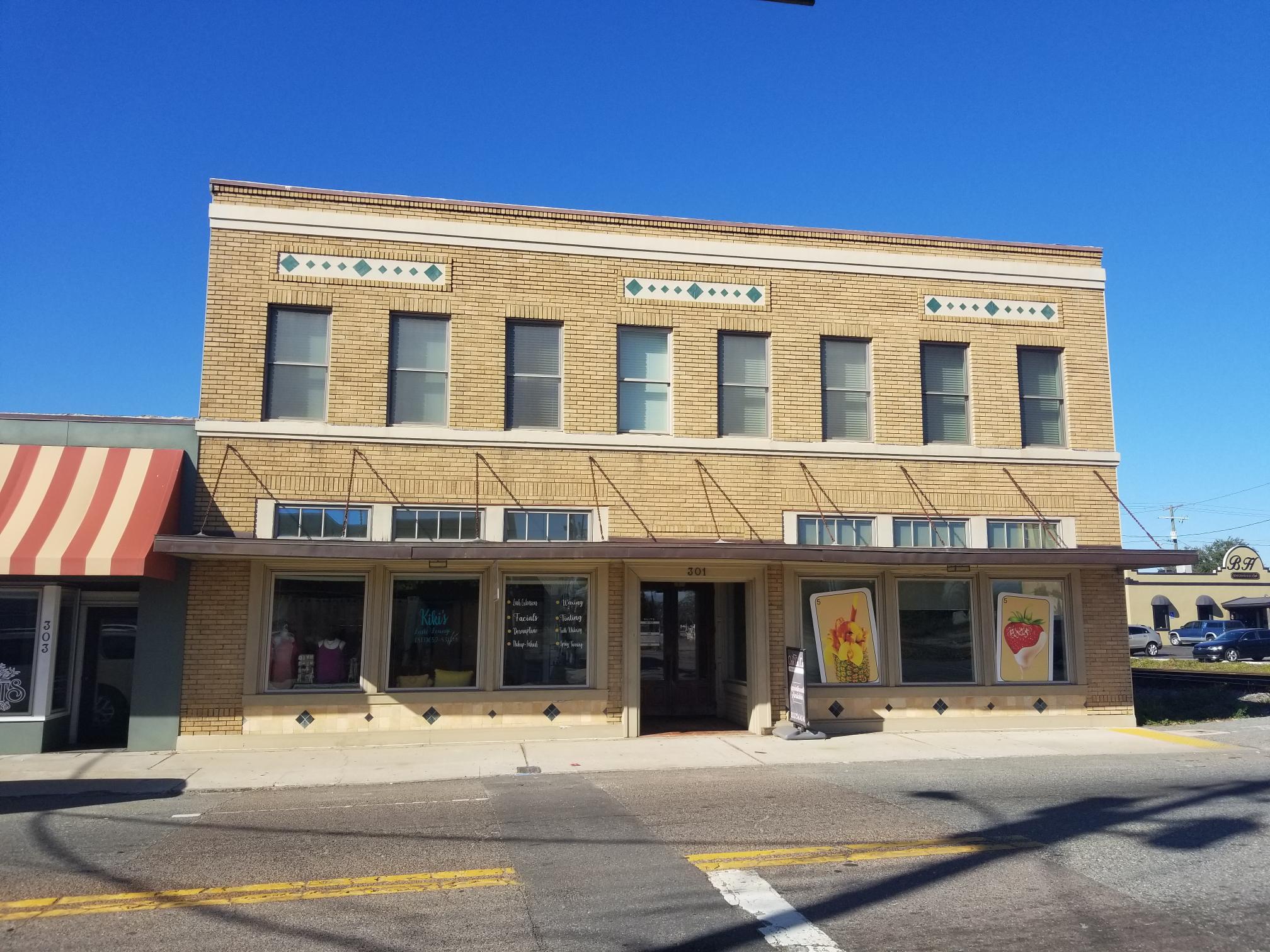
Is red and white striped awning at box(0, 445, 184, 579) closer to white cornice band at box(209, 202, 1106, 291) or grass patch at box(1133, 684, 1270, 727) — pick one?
white cornice band at box(209, 202, 1106, 291)

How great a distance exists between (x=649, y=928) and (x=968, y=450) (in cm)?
1184

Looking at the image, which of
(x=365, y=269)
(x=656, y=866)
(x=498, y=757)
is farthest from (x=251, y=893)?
(x=365, y=269)

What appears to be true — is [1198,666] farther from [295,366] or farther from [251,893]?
[251,893]

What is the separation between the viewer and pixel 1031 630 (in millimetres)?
15773

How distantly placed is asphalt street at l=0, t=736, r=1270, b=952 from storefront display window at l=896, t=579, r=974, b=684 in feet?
15.1

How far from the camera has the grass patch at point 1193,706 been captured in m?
16.8

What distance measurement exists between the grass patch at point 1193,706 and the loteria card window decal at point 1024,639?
2.19 metres

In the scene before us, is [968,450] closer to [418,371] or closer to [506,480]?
[506,480]

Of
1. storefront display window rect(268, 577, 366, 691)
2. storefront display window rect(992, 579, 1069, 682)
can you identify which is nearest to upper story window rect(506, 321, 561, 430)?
storefront display window rect(268, 577, 366, 691)

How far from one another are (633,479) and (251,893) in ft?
29.5

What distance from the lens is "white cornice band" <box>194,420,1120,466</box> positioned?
13938mm

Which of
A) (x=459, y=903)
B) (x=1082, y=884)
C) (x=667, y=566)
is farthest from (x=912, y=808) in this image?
(x=667, y=566)

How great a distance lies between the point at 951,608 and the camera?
51.5 feet

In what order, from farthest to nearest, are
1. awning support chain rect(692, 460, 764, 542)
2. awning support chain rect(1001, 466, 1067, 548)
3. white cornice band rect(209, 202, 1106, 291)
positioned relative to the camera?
1. awning support chain rect(1001, 466, 1067, 548)
2. awning support chain rect(692, 460, 764, 542)
3. white cornice band rect(209, 202, 1106, 291)
